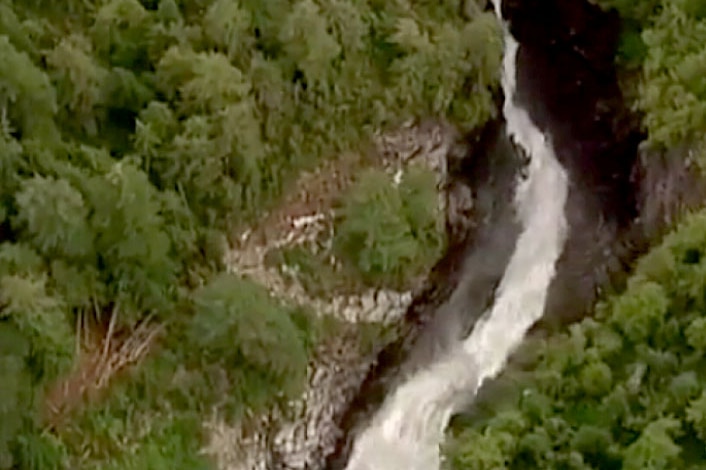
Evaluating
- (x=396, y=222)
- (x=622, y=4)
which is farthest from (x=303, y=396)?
(x=622, y=4)

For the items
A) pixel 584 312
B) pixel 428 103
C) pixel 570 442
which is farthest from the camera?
pixel 428 103

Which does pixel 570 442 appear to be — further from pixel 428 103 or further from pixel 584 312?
pixel 428 103

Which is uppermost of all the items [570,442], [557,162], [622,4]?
[622,4]

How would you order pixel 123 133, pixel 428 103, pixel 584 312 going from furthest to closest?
pixel 428 103, pixel 584 312, pixel 123 133

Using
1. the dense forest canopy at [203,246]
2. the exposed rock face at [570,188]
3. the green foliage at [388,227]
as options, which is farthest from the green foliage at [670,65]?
the green foliage at [388,227]

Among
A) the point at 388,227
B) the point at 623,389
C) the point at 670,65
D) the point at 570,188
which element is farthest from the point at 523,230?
the point at 623,389

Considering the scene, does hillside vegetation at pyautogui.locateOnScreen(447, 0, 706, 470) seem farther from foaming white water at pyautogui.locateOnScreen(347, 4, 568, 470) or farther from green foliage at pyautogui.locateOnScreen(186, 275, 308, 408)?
green foliage at pyautogui.locateOnScreen(186, 275, 308, 408)

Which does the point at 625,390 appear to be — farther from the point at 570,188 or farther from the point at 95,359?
the point at 95,359

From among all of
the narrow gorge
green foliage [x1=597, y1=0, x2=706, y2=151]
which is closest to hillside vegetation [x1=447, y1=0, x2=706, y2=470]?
green foliage [x1=597, y1=0, x2=706, y2=151]

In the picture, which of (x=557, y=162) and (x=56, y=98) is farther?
(x=557, y=162)
